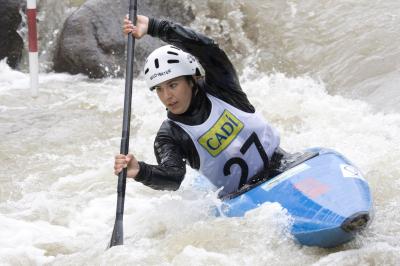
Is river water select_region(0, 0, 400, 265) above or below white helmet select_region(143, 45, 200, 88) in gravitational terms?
below

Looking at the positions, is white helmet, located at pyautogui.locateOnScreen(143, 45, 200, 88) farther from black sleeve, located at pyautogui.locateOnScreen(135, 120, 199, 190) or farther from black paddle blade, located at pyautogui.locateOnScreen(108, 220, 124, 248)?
black paddle blade, located at pyautogui.locateOnScreen(108, 220, 124, 248)

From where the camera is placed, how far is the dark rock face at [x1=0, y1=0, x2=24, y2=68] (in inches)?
362

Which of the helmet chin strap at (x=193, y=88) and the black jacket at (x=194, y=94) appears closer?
the black jacket at (x=194, y=94)

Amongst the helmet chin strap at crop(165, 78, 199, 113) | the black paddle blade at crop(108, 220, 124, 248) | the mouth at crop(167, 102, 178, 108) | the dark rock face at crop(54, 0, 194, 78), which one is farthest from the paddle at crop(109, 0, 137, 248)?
the dark rock face at crop(54, 0, 194, 78)

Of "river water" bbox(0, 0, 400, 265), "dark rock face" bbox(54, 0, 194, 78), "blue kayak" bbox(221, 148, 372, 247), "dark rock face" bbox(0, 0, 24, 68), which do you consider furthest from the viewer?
"dark rock face" bbox(0, 0, 24, 68)

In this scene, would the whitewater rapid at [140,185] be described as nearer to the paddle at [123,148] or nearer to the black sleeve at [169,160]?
the paddle at [123,148]

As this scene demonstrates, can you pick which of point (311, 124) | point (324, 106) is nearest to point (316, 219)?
point (311, 124)

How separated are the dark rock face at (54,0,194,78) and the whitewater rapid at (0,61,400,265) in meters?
0.30

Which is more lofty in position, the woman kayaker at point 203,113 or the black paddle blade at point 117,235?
the woman kayaker at point 203,113

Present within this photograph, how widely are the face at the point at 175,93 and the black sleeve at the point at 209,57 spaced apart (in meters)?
0.18

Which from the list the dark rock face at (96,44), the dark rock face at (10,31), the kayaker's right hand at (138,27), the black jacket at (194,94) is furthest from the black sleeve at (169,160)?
the dark rock face at (10,31)

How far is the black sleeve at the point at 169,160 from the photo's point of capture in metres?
3.47

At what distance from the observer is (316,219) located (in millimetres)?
3357

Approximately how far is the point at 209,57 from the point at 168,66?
266mm
